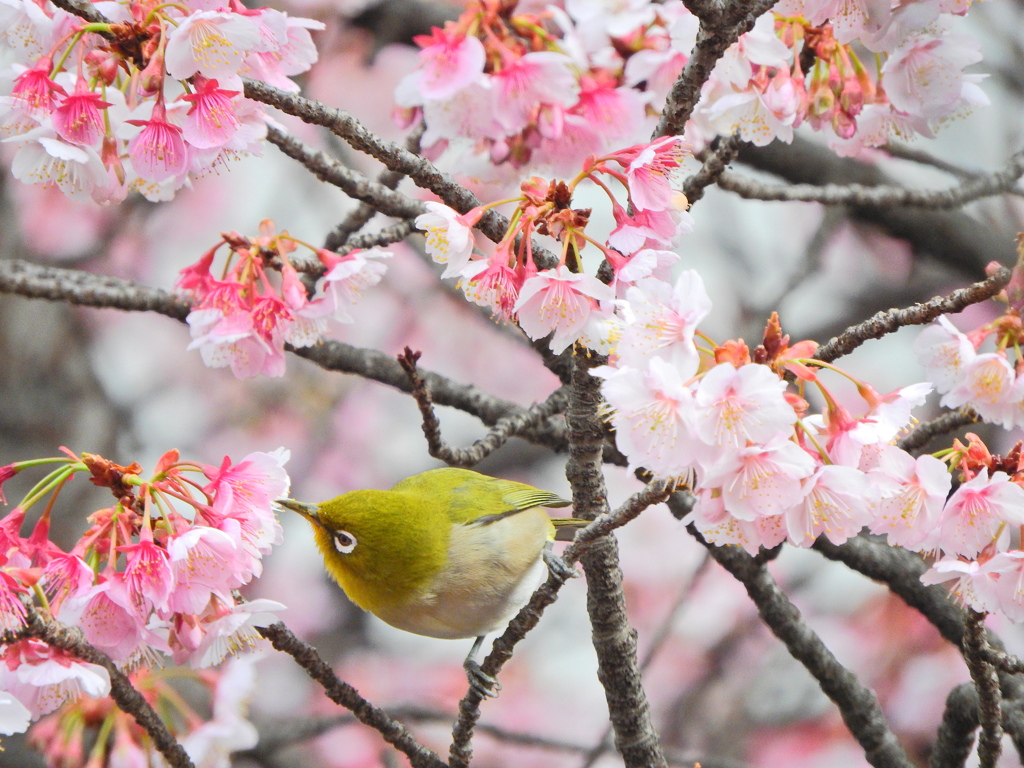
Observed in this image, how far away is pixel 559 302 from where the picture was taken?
1601 mm

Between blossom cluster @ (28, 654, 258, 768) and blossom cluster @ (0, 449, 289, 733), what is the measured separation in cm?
95

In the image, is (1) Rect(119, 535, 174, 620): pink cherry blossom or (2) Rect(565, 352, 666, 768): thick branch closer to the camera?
(1) Rect(119, 535, 174, 620): pink cherry blossom

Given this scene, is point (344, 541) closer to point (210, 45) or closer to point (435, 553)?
point (435, 553)

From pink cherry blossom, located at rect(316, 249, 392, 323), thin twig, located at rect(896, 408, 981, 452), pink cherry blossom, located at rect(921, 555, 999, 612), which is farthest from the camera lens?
thin twig, located at rect(896, 408, 981, 452)

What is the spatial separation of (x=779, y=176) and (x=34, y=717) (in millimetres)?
3258

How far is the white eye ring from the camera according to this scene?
242 centimetres

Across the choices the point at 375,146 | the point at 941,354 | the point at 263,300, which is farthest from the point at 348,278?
the point at 941,354

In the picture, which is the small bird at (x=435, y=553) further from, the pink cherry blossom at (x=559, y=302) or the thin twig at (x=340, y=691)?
the pink cherry blossom at (x=559, y=302)

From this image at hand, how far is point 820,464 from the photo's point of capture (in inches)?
56.9

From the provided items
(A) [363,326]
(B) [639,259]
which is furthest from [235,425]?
(B) [639,259]

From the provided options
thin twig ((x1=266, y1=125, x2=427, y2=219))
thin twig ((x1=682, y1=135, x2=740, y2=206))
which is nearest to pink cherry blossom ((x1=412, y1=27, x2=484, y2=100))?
thin twig ((x1=266, y1=125, x2=427, y2=219))

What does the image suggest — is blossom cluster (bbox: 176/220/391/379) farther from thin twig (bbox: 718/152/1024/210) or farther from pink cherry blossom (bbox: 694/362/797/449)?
thin twig (bbox: 718/152/1024/210)

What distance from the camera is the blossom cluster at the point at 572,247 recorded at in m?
1.58

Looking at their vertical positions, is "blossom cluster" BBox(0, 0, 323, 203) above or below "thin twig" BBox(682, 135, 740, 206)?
below
